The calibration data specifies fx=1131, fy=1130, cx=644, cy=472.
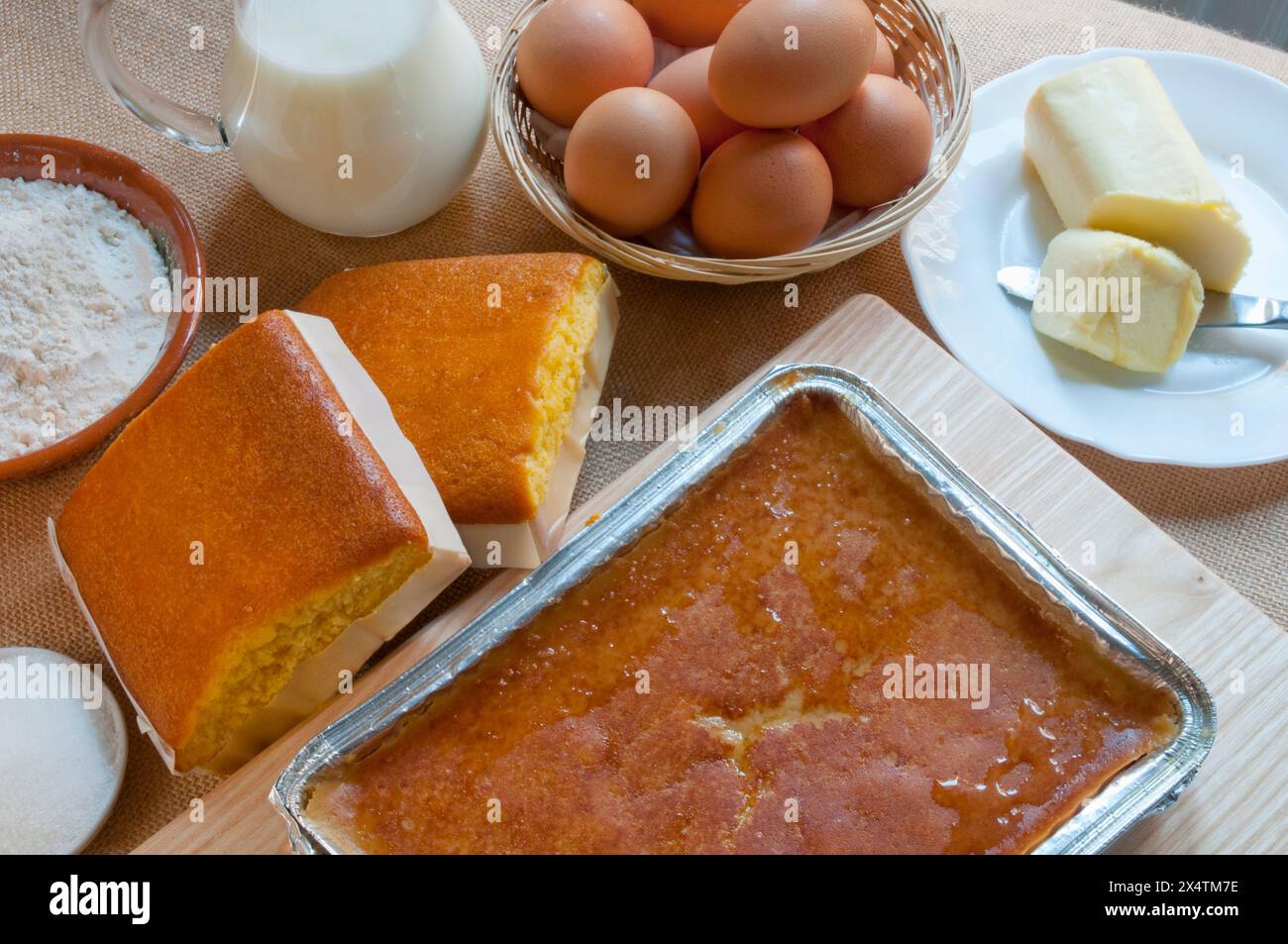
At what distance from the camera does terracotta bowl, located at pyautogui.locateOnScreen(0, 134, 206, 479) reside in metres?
1.41

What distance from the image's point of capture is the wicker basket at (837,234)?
1.41m

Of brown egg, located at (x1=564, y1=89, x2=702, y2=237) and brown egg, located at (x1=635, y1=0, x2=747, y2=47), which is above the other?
brown egg, located at (x1=635, y1=0, x2=747, y2=47)

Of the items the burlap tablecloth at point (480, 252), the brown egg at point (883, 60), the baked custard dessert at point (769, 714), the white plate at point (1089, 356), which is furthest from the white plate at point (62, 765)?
the brown egg at point (883, 60)

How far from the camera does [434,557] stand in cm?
124

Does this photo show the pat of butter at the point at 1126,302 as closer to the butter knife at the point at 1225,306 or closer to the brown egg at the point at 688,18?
the butter knife at the point at 1225,306

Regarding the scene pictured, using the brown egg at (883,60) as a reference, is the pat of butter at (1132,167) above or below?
below

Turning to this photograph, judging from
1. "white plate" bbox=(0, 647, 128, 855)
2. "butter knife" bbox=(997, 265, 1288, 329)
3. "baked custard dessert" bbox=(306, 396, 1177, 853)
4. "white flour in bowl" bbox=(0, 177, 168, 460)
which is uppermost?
"butter knife" bbox=(997, 265, 1288, 329)

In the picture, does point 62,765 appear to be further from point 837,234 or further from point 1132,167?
point 1132,167

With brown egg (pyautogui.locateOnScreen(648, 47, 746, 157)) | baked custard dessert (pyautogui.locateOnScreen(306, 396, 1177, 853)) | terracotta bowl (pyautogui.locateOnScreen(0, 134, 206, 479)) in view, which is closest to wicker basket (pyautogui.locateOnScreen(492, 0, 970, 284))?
brown egg (pyautogui.locateOnScreen(648, 47, 746, 157))

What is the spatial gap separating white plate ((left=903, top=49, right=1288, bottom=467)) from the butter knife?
2 cm

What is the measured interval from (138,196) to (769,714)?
1059 millimetres

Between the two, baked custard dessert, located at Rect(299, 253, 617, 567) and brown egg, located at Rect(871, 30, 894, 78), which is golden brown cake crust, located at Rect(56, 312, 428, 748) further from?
brown egg, located at Rect(871, 30, 894, 78)

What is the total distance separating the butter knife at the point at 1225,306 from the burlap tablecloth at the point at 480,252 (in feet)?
0.45

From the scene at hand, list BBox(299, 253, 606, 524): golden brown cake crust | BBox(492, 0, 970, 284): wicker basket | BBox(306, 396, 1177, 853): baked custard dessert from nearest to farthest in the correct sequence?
BBox(306, 396, 1177, 853): baked custard dessert, BBox(299, 253, 606, 524): golden brown cake crust, BBox(492, 0, 970, 284): wicker basket
